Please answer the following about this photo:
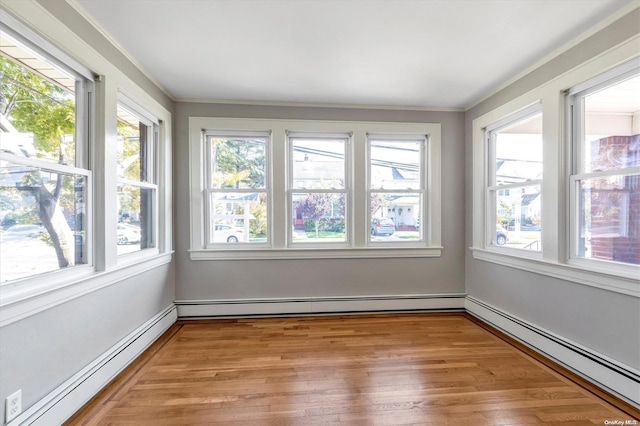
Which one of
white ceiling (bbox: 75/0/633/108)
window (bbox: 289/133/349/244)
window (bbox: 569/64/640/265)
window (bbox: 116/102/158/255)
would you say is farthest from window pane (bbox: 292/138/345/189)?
window (bbox: 569/64/640/265)

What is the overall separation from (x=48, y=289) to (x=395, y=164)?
3250mm

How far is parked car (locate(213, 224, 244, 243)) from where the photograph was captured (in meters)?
3.33

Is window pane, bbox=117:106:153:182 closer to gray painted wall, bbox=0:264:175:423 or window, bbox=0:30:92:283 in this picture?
window, bbox=0:30:92:283

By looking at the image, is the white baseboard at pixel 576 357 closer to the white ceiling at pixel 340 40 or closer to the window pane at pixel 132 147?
the white ceiling at pixel 340 40

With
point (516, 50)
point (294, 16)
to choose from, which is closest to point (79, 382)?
point (294, 16)

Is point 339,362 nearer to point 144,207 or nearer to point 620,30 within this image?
point 144,207

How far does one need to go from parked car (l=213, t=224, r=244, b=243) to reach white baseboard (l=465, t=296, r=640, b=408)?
2.88 meters

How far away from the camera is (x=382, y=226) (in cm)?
349

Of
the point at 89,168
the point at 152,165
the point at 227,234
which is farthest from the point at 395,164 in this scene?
the point at 89,168

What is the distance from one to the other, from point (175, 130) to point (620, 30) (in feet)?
12.4

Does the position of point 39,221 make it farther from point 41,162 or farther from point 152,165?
point 152,165

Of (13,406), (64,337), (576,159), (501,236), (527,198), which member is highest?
(576,159)

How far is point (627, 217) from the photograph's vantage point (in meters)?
1.92

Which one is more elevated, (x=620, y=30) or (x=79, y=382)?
(x=620, y=30)
